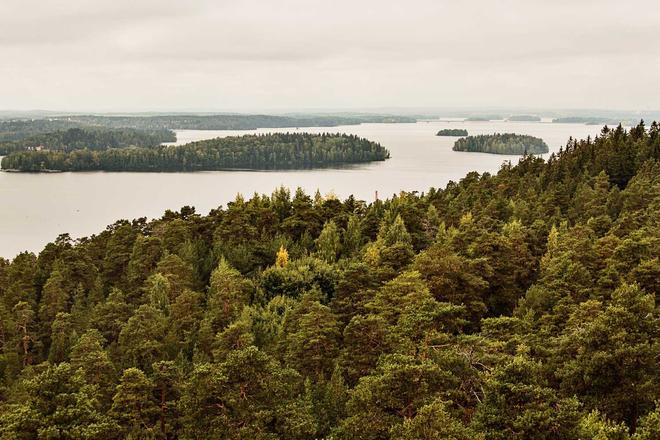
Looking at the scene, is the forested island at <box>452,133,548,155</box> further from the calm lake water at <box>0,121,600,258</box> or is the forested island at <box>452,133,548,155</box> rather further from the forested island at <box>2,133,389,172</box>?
the forested island at <box>2,133,389,172</box>

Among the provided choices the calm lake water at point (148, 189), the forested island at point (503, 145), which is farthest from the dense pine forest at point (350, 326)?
the forested island at point (503, 145)

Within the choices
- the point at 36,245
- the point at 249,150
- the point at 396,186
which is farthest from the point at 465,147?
the point at 36,245

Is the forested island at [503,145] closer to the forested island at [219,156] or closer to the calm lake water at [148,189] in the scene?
the calm lake water at [148,189]

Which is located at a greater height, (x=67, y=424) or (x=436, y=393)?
(x=436, y=393)

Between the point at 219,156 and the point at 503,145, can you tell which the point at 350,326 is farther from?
the point at 503,145

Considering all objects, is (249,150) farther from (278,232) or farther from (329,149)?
(278,232)
